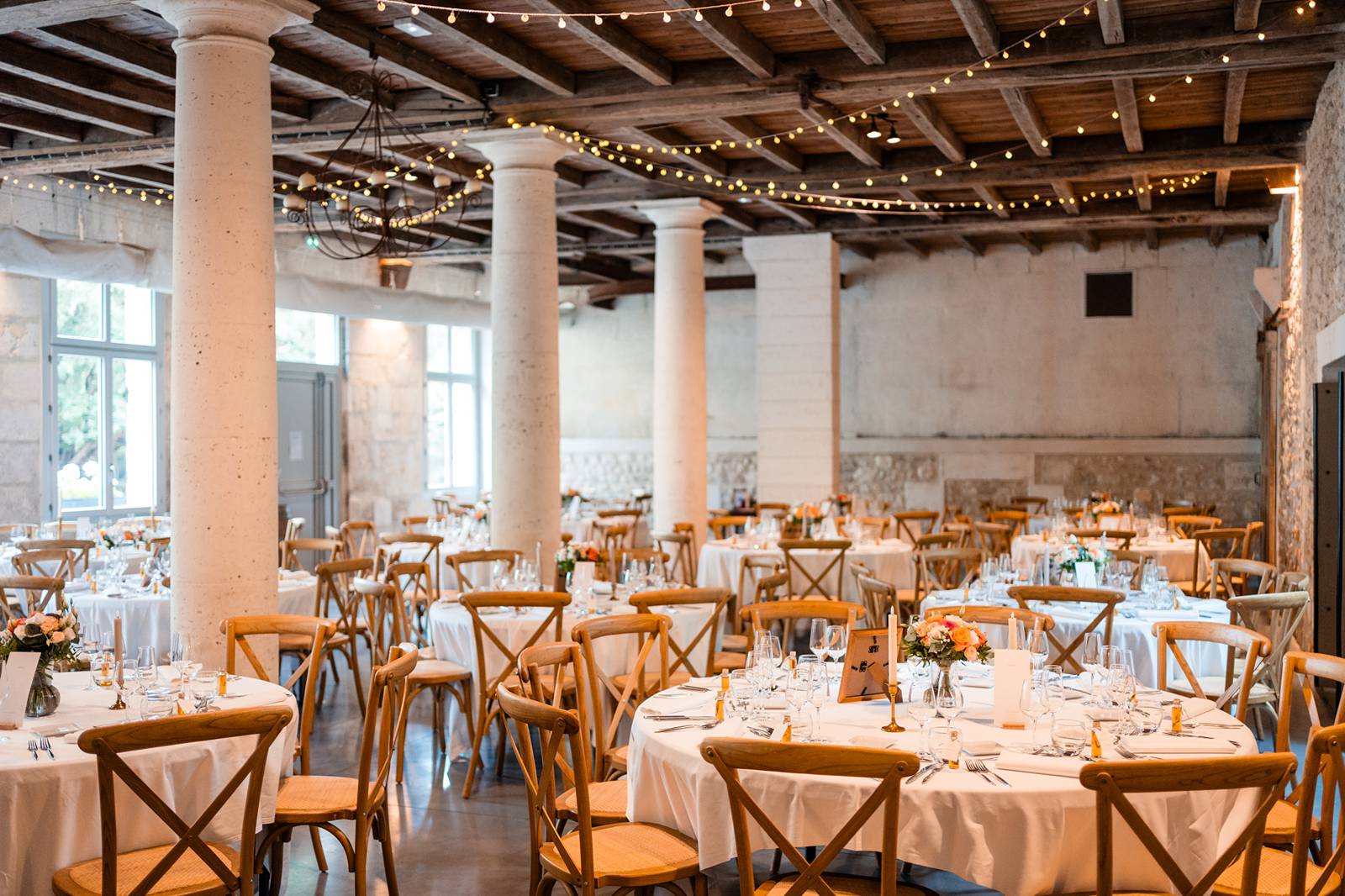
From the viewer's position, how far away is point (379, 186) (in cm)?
758

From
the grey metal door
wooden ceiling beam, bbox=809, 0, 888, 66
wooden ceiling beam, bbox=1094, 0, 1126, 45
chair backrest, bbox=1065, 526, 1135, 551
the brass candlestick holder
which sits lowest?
the brass candlestick holder

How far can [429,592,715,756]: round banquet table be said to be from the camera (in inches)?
247

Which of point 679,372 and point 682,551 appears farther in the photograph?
point 679,372

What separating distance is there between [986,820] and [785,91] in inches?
242

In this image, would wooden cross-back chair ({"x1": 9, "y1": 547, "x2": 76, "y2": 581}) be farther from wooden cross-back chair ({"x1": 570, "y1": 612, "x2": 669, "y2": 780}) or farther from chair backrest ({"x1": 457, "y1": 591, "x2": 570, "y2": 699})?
wooden cross-back chair ({"x1": 570, "y1": 612, "x2": 669, "y2": 780})

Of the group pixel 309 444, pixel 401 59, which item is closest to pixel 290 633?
pixel 401 59

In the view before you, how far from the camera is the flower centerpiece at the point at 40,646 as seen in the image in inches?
158

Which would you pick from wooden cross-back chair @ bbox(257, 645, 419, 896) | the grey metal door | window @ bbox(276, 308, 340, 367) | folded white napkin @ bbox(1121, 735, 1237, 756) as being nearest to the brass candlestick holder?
folded white napkin @ bbox(1121, 735, 1237, 756)

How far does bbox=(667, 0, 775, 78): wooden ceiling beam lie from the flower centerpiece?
4.32 m

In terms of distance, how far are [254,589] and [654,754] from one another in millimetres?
3116

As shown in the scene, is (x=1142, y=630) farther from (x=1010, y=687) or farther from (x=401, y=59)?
(x=401, y=59)

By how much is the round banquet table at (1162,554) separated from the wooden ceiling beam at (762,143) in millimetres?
3934

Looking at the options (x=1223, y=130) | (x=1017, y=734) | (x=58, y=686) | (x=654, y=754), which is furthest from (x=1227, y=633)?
(x=1223, y=130)

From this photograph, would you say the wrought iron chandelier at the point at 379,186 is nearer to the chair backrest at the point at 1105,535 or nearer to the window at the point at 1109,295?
the chair backrest at the point at 1105,535
